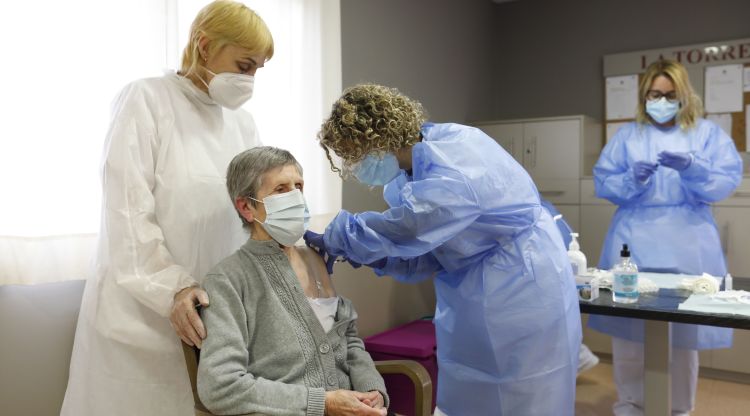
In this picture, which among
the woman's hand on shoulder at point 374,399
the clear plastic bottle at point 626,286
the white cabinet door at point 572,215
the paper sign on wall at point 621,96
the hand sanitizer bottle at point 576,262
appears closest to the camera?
the woman's hand on shoulder at point 374,399

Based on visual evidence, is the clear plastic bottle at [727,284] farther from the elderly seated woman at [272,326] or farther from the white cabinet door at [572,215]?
the white cabinet door at [572,215]

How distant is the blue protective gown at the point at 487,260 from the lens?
1.54 meters

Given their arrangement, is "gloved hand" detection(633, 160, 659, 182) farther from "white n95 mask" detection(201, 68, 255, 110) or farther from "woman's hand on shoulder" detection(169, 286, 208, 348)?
"woman's hand on shoulder" detection(169, 286, 208, 348)

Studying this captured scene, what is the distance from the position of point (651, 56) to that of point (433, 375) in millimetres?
2936

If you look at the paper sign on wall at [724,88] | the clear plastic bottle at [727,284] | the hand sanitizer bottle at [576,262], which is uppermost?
the paper sign on wall at [724,88]

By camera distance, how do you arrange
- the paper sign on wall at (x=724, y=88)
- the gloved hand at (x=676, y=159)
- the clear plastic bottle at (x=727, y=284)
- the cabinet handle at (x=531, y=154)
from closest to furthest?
the clear plastic bottle at (x=727, y=284)
the gloved hand at (x=676, y=159)
the paper sign on wall at (x=724, y=88)
the cabinet handle at (x=531, y=154)

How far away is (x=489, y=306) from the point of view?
5.33 feet

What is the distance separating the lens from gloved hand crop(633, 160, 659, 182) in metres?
2.71

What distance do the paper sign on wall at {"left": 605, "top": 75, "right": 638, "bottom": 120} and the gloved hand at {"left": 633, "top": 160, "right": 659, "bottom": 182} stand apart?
176 centimetres

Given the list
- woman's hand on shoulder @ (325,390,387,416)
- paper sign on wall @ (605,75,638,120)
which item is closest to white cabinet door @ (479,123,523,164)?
paper sign on wall @ (605,75,638,120)

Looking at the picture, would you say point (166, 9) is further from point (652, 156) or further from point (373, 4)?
point (652, 156)

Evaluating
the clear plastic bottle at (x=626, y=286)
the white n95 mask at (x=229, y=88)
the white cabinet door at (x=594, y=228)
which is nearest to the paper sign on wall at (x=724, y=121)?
the white cabinet door at (x=594, y=228)

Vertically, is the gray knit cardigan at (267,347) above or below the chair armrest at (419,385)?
above

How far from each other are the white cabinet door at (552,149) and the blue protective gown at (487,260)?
2.53 metres
